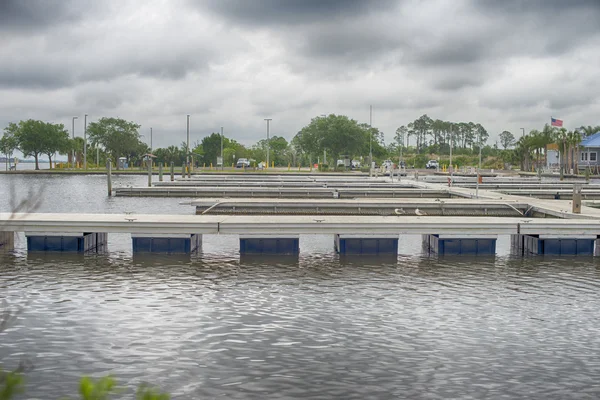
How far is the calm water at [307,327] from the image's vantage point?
10469 millimetres

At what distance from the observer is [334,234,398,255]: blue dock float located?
23.0m

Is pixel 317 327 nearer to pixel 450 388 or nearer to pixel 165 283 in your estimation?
pixel 450 388

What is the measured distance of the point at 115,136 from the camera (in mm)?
122625

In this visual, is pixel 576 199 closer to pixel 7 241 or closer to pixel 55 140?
pixel 7 241

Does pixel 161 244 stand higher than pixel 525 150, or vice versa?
pixel 525 150

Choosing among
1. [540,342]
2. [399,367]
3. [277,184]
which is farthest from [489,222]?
[277,184]

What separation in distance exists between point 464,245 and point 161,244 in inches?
396

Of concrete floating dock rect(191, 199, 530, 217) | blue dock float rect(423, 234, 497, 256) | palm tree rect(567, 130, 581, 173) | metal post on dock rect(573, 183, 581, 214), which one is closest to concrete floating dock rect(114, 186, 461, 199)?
concrete floating dock rect(191, 199, 530, 217)

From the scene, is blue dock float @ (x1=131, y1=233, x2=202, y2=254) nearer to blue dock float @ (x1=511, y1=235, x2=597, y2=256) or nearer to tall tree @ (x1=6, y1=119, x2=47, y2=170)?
blue dock float @ (x1=511, y1=235, x2=597, y2=256)

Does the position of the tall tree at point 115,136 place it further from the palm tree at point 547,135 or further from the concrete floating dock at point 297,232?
the concrete floating dock at point 297,232

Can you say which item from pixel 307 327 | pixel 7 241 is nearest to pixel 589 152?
pixel 7 241

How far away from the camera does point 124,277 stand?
A: 18578 millimetres

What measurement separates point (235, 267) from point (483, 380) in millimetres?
10888

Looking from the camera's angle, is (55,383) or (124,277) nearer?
(55,383)
